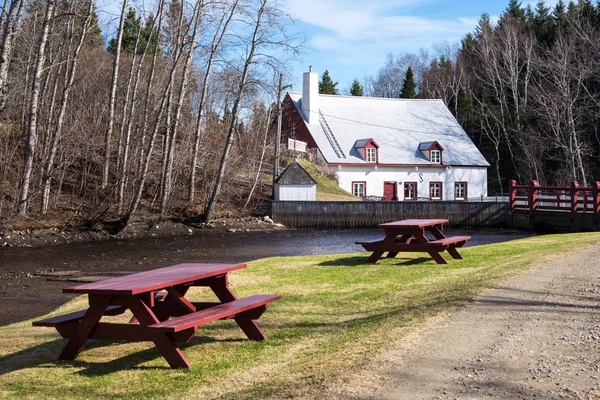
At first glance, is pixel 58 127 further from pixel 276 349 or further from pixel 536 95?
pixel 536 95

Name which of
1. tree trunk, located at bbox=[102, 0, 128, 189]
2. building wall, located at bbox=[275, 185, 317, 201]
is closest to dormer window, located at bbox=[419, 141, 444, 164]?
building wall, located at bbox=[275, 185, 317, 201]

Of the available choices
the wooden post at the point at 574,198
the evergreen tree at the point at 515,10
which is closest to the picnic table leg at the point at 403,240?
the wooden post at the point at 574,198

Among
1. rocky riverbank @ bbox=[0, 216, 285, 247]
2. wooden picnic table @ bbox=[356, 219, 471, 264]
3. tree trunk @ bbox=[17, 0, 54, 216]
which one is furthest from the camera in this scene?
rocky riverbank @ bbox=[0, 216, 285, 247]

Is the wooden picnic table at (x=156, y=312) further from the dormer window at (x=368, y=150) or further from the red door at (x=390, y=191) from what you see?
the red door at (x=390, y=191)

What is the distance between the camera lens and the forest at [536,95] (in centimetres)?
4562

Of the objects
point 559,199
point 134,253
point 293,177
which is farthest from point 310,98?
point 134,253

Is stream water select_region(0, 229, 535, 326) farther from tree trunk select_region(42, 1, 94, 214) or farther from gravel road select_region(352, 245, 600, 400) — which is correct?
gravel road select_region(352, 245, 600, 400)

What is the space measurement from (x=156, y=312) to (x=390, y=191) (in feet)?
142

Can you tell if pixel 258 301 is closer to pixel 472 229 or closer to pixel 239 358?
pixel 239 358

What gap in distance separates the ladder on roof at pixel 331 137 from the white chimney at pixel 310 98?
442 millimetres

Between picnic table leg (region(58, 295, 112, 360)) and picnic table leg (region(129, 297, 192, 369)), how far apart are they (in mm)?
297

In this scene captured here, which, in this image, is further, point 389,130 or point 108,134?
point 389,130

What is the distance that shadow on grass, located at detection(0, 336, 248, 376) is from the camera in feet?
22.4

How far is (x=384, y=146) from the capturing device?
51250 mm
